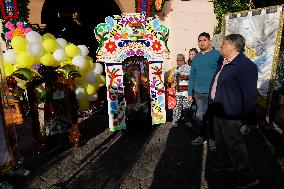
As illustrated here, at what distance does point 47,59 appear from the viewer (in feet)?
16.6

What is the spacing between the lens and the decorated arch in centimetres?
530

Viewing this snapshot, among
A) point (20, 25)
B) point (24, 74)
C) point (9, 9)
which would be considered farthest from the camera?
point (9, 9)

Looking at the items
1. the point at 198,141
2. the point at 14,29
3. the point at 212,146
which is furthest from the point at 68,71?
the point at 14,29

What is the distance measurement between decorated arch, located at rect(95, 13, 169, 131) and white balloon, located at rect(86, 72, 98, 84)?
0.57 metres

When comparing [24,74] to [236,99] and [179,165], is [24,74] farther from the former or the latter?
[236,99]

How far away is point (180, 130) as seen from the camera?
589 cm

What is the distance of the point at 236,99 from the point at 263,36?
8.28 feet

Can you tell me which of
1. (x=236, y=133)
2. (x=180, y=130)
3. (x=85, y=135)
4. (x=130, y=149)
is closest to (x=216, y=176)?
(x=236, y=133)

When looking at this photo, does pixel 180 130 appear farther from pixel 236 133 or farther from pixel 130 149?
pixel 236 133

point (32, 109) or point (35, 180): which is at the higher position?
point (32, 109)

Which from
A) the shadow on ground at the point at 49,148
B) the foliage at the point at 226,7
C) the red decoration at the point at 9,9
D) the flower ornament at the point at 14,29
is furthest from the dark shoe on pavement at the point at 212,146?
the red decoration at the point at 9,9

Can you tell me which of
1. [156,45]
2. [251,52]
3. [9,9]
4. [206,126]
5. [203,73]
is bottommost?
[206,126]

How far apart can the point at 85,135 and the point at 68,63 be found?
1.56 metres

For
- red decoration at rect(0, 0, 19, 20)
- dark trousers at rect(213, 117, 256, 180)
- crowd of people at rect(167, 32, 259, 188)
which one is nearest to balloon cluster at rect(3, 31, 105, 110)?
red decoration at rect(0, 0, 19, 20)
